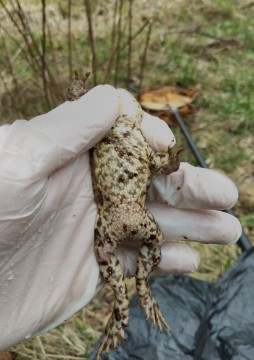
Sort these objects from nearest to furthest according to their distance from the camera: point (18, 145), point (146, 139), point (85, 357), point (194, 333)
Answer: point (18, 145) < point (146, 139) < point (194, 333) < point (85, 357)

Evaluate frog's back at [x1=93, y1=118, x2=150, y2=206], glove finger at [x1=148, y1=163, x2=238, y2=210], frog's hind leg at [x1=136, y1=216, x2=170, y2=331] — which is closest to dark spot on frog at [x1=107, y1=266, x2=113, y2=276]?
frog's hind leg at [x1=136, y1=216, x2=170, y2=331]

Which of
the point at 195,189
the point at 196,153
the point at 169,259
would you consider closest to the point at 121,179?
the point at 195,189

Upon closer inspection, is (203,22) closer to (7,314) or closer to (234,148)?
(234,148)

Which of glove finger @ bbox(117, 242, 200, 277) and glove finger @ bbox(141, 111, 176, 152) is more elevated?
glove finger @ bbox(141, 111, 176, 152)

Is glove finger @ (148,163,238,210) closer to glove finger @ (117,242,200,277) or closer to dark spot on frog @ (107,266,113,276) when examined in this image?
glove finger @ (117,242,200,277)

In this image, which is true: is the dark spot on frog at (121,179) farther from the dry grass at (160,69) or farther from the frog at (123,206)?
the dry grass at (160,69)

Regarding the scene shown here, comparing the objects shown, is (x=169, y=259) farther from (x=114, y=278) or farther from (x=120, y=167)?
(x=120, y=167)

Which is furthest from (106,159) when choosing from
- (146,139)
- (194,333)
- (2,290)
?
(194,333)
